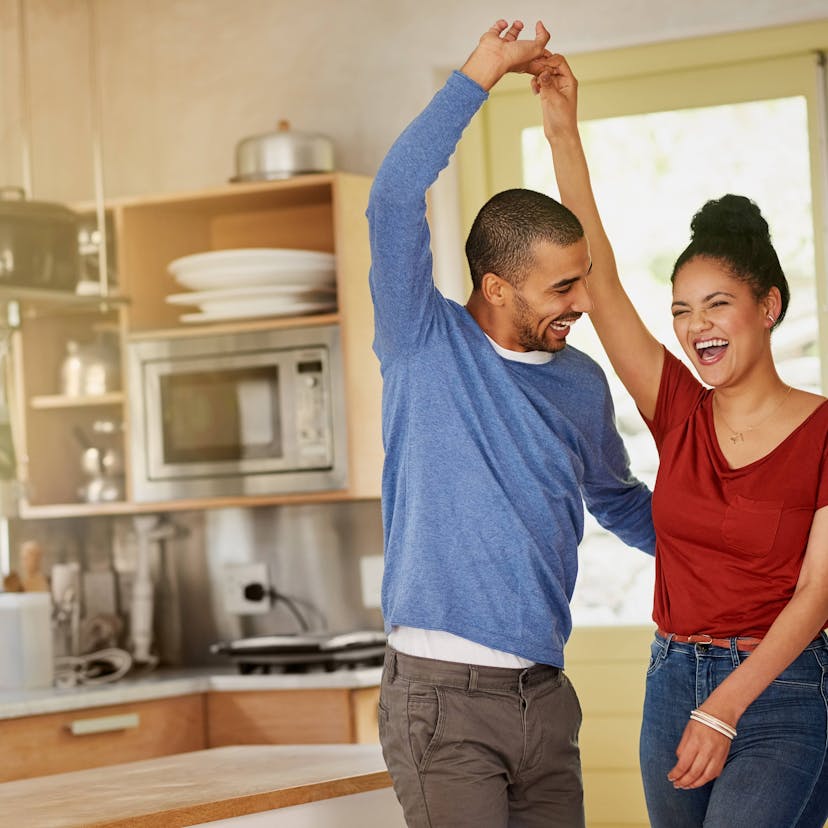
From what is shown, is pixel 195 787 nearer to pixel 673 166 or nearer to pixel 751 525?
pixel 751 525

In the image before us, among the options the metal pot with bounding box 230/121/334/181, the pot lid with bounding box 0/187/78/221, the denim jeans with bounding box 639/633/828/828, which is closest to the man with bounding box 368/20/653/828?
the denim jeans with bounding box 639/633/828/828

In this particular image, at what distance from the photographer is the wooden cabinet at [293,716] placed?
9.86ft

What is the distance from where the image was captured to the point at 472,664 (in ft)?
5.00

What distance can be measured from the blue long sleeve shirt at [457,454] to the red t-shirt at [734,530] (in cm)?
15

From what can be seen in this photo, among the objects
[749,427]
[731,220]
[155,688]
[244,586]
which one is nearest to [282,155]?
[244,586]

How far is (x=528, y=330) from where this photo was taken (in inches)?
63.3

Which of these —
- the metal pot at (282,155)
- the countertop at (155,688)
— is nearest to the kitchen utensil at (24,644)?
the countertop at (155,688)

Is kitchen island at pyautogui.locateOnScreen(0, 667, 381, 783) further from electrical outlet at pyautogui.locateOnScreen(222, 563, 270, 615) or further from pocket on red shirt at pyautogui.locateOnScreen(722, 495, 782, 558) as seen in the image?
pocket on red shirt at pyautogui.locateOnScreen(722, 495, 782, 558)

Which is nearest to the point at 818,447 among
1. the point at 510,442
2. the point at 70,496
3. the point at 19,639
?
the point at 510,442

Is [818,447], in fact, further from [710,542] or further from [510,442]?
[510,442]

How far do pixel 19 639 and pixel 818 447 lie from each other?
2172 millimetres

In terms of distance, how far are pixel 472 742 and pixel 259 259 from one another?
184cm

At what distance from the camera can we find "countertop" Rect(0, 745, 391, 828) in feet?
5.01

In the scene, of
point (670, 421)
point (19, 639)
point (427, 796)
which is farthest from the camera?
point (19, 639)
